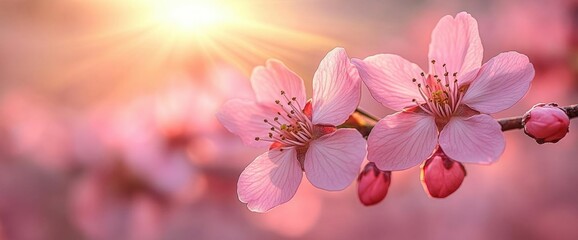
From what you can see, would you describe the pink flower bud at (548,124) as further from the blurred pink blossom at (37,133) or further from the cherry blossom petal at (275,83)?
the blurred pink blossom at (37,133)

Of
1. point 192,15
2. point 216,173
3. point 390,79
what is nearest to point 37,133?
point 216,173

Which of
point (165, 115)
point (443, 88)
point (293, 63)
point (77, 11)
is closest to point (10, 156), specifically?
point (165, 115)

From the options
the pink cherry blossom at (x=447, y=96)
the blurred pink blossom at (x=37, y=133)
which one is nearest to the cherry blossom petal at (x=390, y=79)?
the pink cherry blossom at (x=447, y=96)

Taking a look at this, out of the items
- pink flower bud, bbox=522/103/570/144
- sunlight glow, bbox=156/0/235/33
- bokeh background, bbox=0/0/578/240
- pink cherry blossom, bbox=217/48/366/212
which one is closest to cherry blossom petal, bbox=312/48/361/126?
pink cherry blossom, bbox=217/48/366/212

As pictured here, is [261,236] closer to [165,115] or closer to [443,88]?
[165,115]

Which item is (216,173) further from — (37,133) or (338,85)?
(338,85)

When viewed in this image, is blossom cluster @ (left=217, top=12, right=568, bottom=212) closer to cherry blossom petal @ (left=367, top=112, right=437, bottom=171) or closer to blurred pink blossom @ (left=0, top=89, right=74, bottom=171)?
cherry blossom petal @ (left=367, top=112, right=437, bottom=171)
